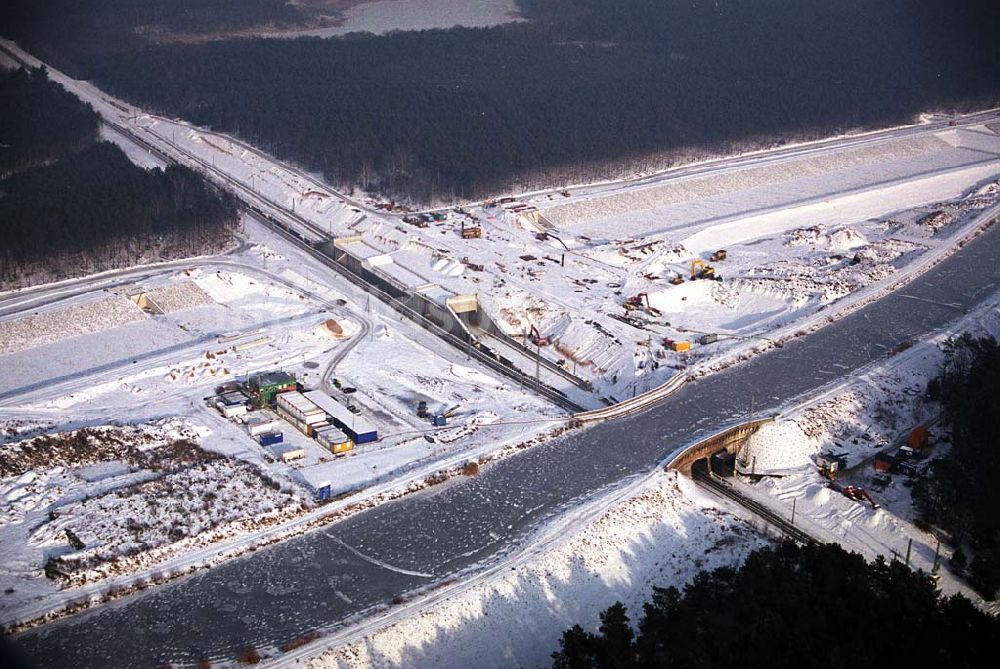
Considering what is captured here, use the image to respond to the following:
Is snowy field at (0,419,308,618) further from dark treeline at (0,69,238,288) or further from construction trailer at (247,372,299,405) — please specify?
dark treeline at (0,69,238,288)

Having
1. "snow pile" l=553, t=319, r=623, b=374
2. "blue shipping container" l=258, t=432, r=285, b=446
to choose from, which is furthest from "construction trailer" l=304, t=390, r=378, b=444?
"snow pile" l=553, t=319, r=623, b=374

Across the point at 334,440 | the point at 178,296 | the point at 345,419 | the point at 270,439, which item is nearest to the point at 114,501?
the point at 270,439

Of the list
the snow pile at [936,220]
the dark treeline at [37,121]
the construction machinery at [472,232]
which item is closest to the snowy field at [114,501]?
the construction machinery at [472,232]

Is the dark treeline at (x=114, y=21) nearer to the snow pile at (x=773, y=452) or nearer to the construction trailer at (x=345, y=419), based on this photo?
the construction trailer at (x=345, y=419)

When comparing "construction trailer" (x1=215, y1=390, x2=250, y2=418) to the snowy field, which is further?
"construction trailer" (x1=215, y1=390, x2=250, y2=418)

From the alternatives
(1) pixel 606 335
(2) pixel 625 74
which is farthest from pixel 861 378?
(2) pixel 625 74

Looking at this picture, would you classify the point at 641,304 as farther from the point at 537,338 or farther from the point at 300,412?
the point at 300,412

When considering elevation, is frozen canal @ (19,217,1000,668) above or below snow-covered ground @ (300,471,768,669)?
above

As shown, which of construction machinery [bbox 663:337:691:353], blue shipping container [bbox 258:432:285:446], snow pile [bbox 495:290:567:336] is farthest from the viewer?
snow pile [bbox 495:290:567:336]
